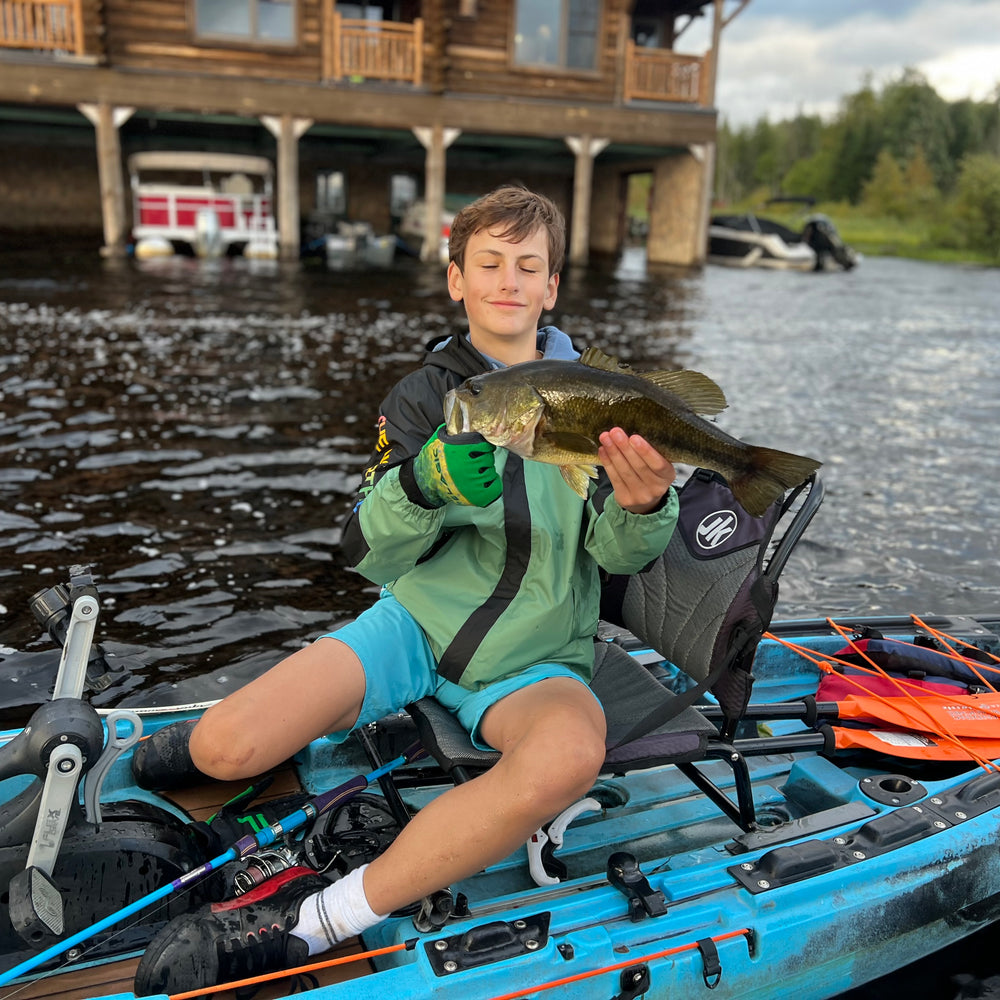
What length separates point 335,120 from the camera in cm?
Result: 2042

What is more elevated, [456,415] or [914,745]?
[456,415]

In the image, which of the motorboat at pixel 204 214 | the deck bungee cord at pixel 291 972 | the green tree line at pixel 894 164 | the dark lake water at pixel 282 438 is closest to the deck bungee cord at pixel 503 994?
the deck bungee cord at pixel 291 972

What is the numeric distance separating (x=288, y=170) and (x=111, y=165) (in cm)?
367

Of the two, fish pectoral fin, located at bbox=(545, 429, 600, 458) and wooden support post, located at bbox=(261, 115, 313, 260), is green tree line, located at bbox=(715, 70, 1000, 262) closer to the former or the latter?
wooden support post, located at bbox=(261, 115, 313, 260)

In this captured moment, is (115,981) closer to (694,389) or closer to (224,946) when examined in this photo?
(224,946)

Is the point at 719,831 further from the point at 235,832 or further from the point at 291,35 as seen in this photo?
the point at 291,35

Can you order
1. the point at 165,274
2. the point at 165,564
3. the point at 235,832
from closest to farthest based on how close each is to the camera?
1. the point at 235,832
2. the point at 165,564
3. the point at 165,274

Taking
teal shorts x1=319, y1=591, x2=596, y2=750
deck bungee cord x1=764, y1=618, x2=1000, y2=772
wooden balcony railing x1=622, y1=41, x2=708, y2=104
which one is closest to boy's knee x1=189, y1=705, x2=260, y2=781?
teal shorts x1=319, y1=591, x2=596, y2=750

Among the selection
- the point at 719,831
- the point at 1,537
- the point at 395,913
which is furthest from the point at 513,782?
the point at 1,537

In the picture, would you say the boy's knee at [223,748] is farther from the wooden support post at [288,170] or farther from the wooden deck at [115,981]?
the wooden support post at [288,170]

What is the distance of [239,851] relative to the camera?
272 cm

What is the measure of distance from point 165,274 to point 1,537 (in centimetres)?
1391

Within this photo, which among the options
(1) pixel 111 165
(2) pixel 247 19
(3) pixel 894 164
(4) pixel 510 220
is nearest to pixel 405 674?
(4) pixel 510 220

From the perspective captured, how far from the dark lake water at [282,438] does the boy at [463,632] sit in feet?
6.67
